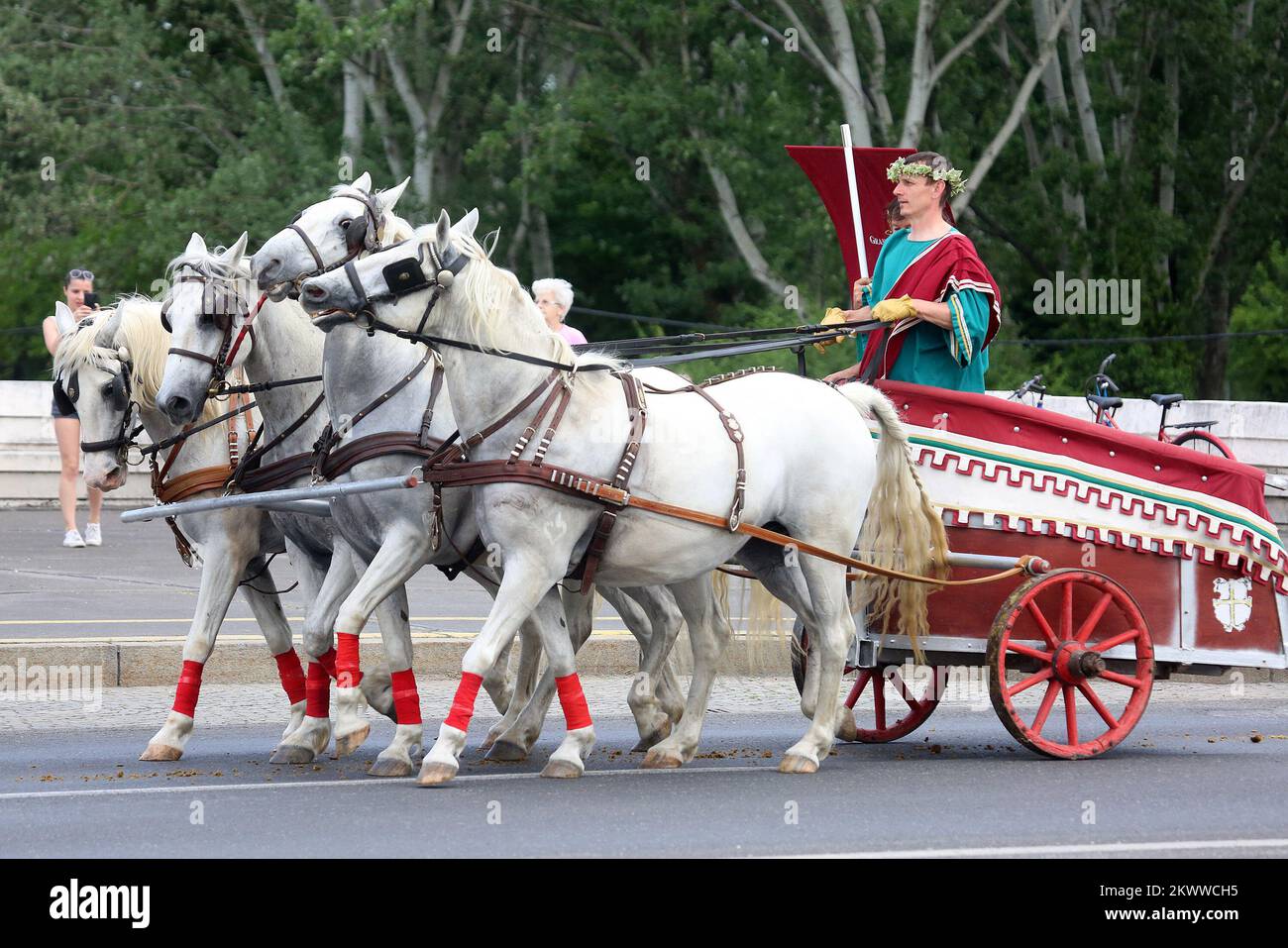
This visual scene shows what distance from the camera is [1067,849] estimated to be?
6.18 m

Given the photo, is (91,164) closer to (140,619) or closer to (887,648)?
(140,619)

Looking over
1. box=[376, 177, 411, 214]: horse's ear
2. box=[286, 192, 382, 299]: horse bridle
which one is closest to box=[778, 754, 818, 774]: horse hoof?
box=[286, 192, 382, 299]: horse bridle

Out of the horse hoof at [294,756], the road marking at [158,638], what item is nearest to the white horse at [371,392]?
the horse hoof at [294,756]

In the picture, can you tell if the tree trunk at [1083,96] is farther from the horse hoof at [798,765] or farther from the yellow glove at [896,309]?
the horse hoof at [798,765]

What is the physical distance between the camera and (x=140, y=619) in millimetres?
11492

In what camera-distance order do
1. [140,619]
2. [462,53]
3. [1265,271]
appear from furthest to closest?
[1265,271]
[462,53]
[140,619]

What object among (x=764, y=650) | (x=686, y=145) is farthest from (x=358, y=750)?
(x=686, y=145)

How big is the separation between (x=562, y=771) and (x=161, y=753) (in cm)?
176

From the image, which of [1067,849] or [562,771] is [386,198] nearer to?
[562,771]

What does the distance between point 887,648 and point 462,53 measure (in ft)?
77.4

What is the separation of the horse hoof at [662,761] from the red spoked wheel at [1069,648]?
1339 millimetres

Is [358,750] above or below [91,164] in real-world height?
below

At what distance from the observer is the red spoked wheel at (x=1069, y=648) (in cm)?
795

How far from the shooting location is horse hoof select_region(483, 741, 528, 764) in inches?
324
